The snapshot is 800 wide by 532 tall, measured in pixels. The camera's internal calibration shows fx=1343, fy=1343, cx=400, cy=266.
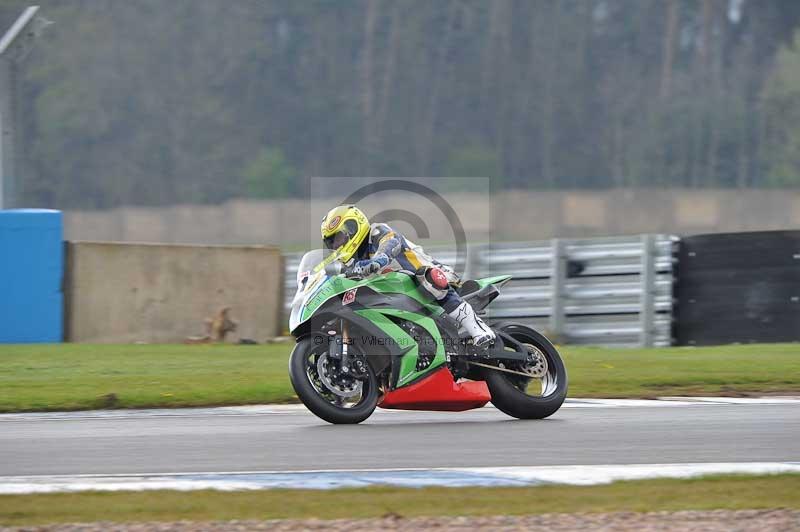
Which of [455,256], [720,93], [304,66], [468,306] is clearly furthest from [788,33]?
[468,306]

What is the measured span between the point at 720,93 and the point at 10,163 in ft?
175

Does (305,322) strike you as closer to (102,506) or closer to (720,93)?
(102,506)

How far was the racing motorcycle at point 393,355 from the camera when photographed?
31.9 ft

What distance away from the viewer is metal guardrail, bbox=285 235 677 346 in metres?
16.9

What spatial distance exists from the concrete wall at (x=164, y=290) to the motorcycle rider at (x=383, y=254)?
29.2 ft

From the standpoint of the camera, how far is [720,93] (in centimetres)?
6925

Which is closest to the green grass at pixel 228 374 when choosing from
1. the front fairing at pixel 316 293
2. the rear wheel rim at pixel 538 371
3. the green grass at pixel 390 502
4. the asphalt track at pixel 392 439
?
the asphalt track at pixel 392 439

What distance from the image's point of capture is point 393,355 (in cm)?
990

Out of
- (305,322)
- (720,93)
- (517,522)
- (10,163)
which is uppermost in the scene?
(720,93)

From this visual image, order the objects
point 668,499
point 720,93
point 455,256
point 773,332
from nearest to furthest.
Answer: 1. point 668,499
2. point 773,332
3. point 455,256
4. point 720,93

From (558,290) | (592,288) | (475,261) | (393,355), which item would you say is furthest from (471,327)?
(475,261)

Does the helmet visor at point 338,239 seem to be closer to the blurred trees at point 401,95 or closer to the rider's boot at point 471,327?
the rider's boot at point 471,327

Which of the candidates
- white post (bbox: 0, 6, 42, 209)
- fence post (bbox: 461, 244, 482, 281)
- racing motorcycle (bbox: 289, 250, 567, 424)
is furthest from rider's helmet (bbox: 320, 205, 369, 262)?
white post (bbox: 0, 6, 42, 209)

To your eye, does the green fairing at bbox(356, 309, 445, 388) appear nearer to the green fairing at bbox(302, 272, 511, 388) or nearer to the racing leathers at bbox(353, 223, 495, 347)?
the green fairing at bbox(302, 272, 511, 388)
